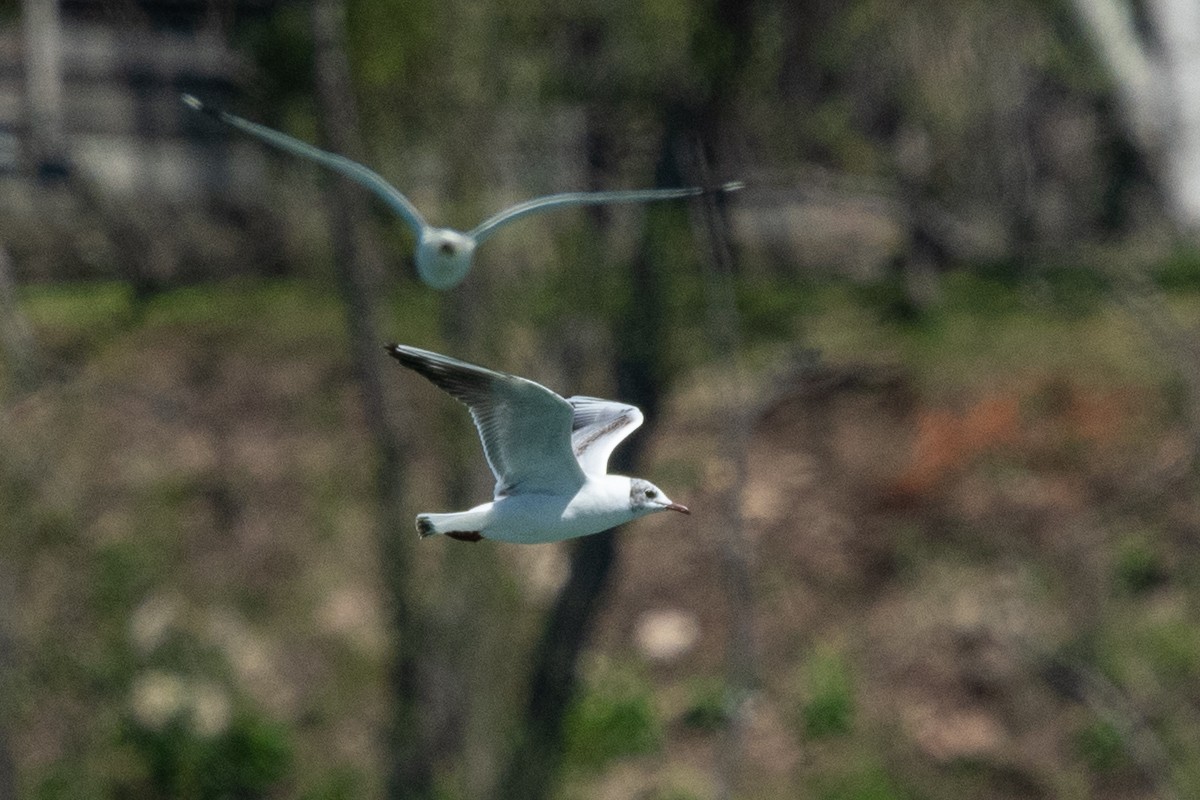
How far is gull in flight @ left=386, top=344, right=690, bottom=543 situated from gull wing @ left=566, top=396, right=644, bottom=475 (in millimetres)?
296

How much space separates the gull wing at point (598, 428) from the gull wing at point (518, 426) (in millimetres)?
357

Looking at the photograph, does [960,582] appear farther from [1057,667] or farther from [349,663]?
[349,663]

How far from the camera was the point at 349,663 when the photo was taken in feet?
50.5

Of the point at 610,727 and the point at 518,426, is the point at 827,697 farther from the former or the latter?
the point at 518,426

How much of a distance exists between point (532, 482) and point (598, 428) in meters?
0.65

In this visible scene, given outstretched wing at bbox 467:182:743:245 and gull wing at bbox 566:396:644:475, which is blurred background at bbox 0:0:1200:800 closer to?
gull wing at bbox 566:396:644:475

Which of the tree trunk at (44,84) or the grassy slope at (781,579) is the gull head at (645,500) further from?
the tree trunk at (44,84)

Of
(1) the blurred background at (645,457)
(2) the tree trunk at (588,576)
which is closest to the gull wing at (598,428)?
(1) the blurred background at (645,457)

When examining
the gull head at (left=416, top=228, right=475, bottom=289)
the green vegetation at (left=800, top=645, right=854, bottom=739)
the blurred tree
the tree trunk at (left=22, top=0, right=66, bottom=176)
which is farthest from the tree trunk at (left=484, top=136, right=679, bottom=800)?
the gull head at (left=416, top=228, right=475, bottom=289)

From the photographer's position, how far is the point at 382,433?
14.7m

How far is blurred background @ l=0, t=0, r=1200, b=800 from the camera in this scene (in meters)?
14.2

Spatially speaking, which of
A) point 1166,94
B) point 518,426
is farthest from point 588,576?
point 518,426

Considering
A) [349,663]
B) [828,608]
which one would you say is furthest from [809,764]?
[349,663]

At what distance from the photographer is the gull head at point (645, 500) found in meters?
6.85
